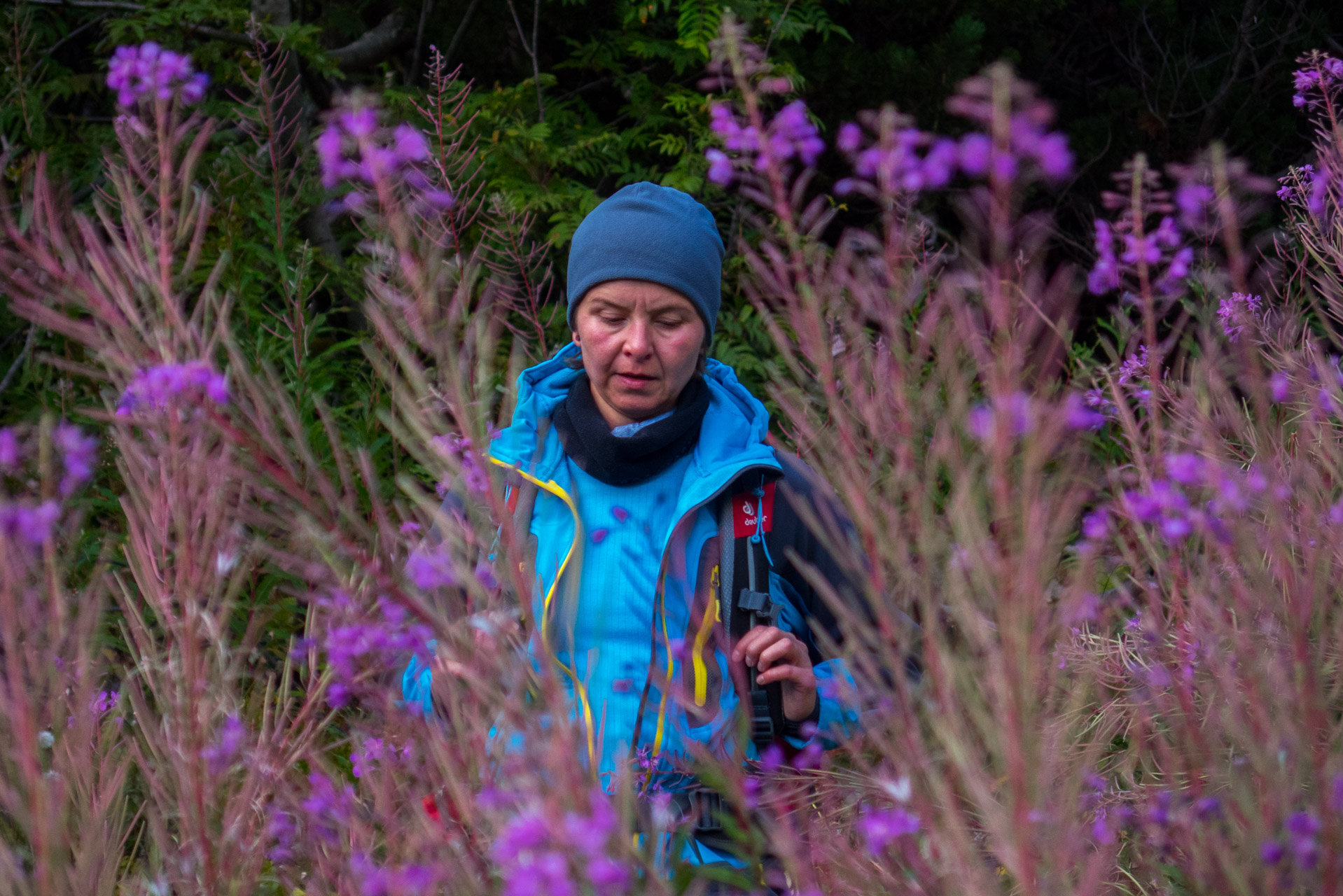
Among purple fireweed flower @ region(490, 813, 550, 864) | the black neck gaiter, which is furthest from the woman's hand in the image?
purple fireweed flower @ region(490, 813, 550, 864)

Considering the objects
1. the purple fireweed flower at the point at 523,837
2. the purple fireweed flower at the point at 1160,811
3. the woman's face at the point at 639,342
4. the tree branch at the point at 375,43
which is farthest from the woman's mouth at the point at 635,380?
the tree branch at the point at 375,43

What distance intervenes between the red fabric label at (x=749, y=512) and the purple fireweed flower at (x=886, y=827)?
0.79m

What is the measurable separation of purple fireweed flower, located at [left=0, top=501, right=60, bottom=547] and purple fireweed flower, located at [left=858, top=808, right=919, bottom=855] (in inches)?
28.5

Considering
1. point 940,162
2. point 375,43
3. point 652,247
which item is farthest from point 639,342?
point 375,43

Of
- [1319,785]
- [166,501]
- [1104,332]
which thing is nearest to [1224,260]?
[1104,332]

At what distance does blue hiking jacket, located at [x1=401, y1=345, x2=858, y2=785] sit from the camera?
1.56 m

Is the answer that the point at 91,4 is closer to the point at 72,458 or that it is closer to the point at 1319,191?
the point at 72,458

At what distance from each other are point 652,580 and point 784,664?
29 cm

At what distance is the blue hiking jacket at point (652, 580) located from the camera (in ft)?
5.11

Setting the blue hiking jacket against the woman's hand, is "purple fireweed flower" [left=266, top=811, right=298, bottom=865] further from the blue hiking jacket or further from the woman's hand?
the woman's hand

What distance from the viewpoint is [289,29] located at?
382 cm

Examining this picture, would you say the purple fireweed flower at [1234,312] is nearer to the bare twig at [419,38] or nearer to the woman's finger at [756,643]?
the woman's finger at [756,643]

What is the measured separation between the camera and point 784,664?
1552 mm

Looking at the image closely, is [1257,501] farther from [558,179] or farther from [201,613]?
[558,179]
